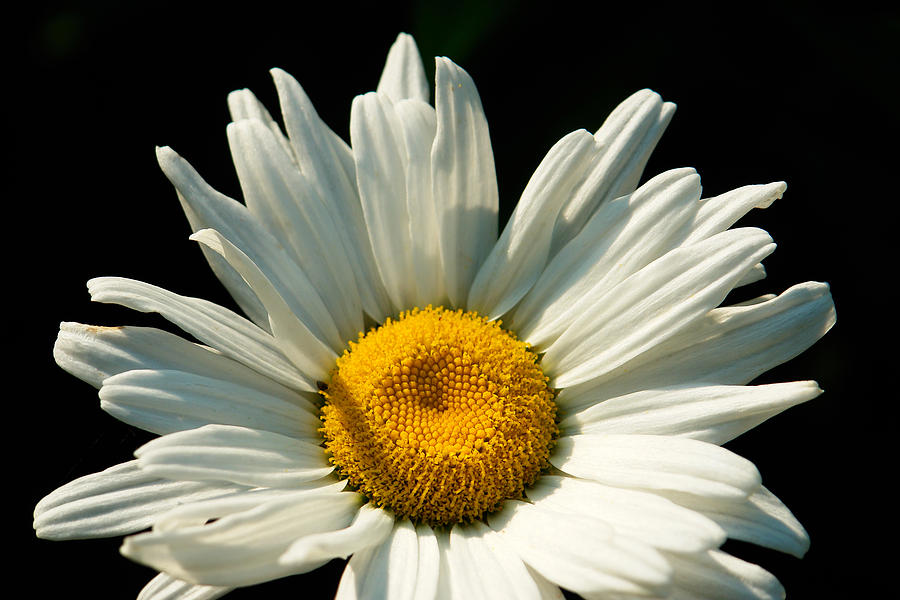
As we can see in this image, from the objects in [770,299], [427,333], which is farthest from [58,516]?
[770,299]

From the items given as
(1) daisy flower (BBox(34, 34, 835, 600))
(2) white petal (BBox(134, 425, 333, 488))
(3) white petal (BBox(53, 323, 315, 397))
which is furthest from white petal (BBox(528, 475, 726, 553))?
(3) white petal (BBox(53, 323, 315, 397))

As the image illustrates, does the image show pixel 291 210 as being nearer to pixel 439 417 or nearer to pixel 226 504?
pixel 439 417

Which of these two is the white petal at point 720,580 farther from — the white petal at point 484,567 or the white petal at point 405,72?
the white petal at point 405,72

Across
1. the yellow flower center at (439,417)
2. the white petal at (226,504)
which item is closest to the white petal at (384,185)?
the yellow flower center at (439,417)

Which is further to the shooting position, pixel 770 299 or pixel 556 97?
pixel 556 97

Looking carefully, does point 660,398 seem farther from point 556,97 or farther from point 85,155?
point 85,155
